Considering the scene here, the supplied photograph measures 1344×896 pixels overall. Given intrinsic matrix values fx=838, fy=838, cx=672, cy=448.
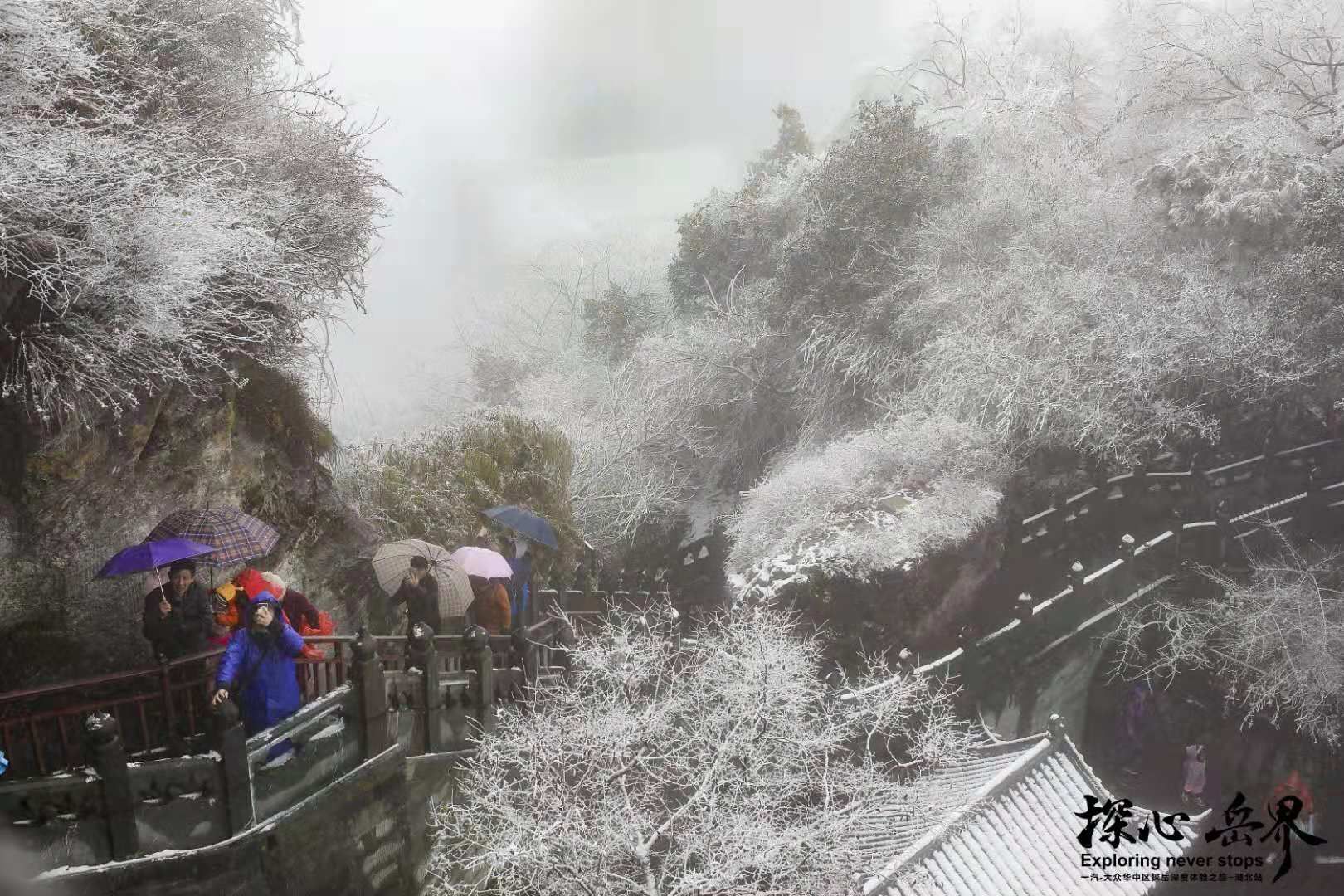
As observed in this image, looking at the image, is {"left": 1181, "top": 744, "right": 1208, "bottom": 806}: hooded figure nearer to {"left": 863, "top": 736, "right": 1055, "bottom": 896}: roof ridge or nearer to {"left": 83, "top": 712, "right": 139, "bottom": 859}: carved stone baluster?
{"left": 863, "top": 736, "right": 1055, "bottom": 896}: roof ridge

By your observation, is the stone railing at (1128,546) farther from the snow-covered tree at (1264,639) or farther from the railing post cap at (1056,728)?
the railing post cap at (1056,728)

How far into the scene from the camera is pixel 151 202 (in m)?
5.94

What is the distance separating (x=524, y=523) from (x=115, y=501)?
13.0ft

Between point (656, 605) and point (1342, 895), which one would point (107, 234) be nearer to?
point (656, 605)

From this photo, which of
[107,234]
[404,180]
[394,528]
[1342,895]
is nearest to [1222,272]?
[1342,895]

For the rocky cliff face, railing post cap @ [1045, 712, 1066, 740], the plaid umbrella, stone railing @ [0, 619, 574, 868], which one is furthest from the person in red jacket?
railing post cap @ [1045, 712, 1066, 740]

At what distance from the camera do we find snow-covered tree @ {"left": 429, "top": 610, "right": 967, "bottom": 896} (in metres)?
6.13

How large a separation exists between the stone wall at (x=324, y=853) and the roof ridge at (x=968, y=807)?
362 cm

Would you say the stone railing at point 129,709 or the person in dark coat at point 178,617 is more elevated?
the person in dark coat at point 178,617

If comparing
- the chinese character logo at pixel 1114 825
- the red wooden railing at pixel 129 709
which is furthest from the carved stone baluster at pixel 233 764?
the chinese character logo at pixel 1114 825

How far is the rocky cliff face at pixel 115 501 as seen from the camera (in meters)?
5.82

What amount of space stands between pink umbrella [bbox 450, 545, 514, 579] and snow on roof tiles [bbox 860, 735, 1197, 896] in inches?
164

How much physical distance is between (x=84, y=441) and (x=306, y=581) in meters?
2.62

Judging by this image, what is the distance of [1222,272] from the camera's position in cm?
1016
